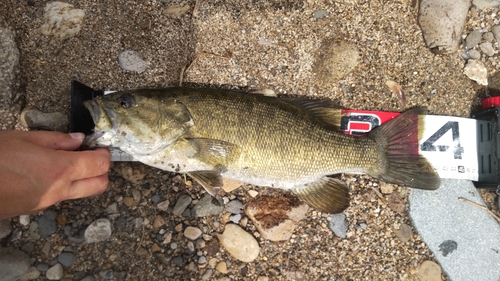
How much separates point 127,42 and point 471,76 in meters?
3.70

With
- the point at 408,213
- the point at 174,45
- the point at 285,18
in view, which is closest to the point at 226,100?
the point at 174,45

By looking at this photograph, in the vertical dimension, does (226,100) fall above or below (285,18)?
below

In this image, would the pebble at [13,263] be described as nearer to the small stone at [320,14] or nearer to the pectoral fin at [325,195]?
the pectoral fin at [325,195]

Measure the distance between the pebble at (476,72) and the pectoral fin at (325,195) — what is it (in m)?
1.93

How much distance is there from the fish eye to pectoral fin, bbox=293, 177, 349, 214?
167 centimetres

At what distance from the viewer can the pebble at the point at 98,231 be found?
354 centimetres

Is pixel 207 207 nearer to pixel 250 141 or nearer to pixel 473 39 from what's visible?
pixel 250 141

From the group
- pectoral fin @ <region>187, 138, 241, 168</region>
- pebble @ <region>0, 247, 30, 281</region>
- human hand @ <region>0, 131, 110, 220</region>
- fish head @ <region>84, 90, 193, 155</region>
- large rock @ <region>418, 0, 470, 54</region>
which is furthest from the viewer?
large rock @ <region>418, 0, 470, 54</region>

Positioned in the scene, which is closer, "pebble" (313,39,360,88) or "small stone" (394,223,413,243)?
"small stone" (394,223,413,243)

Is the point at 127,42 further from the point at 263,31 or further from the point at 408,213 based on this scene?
the point at 408,213

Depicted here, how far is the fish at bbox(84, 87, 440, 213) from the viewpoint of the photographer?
119 inches

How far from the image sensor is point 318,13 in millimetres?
3984

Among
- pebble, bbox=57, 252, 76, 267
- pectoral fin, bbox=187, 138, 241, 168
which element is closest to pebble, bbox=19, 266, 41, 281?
pebble, bbox=57, 252, 76, 267

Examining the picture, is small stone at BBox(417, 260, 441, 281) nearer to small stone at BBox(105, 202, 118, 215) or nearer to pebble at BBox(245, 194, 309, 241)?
pebble at BBox(245, 194, 309, 241)
